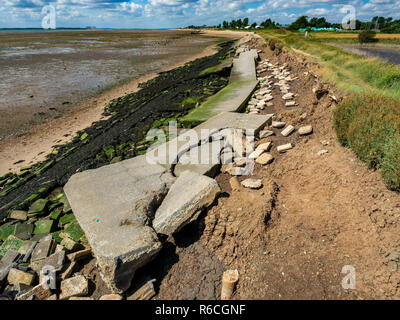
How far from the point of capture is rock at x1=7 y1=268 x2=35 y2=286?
2.93 meters

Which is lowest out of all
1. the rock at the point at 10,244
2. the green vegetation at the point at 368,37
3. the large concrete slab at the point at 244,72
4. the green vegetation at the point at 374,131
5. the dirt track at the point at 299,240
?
the rock at the point at 10,244

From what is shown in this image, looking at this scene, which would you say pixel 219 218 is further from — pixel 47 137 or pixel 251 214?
pixel 47 137

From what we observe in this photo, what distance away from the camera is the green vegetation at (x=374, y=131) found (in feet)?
8.93

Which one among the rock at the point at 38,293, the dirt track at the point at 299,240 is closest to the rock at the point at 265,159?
the dirt track at the point at 299,240

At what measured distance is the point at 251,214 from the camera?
10.2 ft

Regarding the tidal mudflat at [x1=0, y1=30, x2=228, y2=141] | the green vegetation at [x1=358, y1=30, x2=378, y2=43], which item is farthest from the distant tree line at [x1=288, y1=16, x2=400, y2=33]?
the tidal mudflat at [x1=0, y1=30, x2=228, y2=141]

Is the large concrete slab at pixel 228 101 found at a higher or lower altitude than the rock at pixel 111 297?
higher

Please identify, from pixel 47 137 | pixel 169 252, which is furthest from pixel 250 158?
pixel 47 137

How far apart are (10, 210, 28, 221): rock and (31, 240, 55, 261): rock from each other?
1458 millimetres

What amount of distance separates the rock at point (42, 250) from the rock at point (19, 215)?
4.78ft

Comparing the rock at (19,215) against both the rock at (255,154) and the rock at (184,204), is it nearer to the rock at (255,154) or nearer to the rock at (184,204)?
the rock at (184,204)

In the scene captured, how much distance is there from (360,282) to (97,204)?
337 centimetres

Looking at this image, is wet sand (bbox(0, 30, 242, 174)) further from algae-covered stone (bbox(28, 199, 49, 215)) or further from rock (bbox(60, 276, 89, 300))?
rock (bbox(60, 276, 89, 300))

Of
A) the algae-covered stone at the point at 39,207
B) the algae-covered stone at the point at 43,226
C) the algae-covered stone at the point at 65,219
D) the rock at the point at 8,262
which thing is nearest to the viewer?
the rock at the point at 8,262
